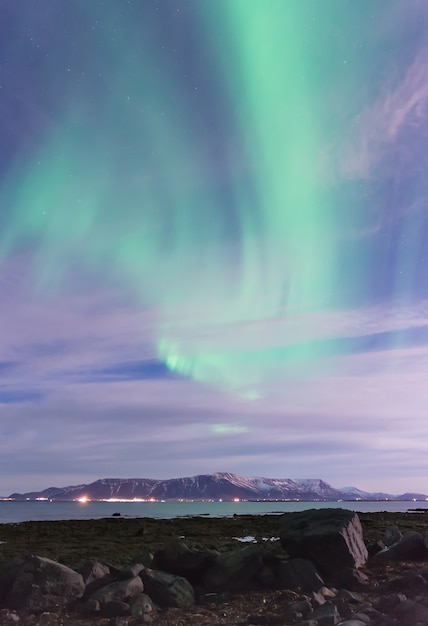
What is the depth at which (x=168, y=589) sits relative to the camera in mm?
15461

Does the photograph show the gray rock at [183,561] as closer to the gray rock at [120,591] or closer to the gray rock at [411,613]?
the gray rock at [120,591]

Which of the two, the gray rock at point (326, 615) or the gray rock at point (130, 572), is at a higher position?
the gray rock at point (130, 572)

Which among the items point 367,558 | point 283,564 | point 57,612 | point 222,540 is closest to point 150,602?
point 57,612

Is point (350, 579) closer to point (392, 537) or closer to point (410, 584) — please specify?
point (410, 584)

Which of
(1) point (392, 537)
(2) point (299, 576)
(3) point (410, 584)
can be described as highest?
(1) point (392, 537)

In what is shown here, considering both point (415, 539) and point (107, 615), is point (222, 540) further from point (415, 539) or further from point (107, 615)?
point (107, 615)

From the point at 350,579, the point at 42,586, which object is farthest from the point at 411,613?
the point at 42,586

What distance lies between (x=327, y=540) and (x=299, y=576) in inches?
70.5

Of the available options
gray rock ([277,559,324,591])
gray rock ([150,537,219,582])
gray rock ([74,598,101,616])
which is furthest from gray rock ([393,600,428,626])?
gray rock ([74,598,101,616])

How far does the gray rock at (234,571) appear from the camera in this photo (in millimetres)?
16953

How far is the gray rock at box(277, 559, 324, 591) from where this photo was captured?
1681 cm

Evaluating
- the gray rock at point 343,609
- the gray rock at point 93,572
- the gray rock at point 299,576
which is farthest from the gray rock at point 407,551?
the gray rock at point 93,572

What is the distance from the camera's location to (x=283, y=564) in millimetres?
17703

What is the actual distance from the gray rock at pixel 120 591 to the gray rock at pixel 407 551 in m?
10.8
